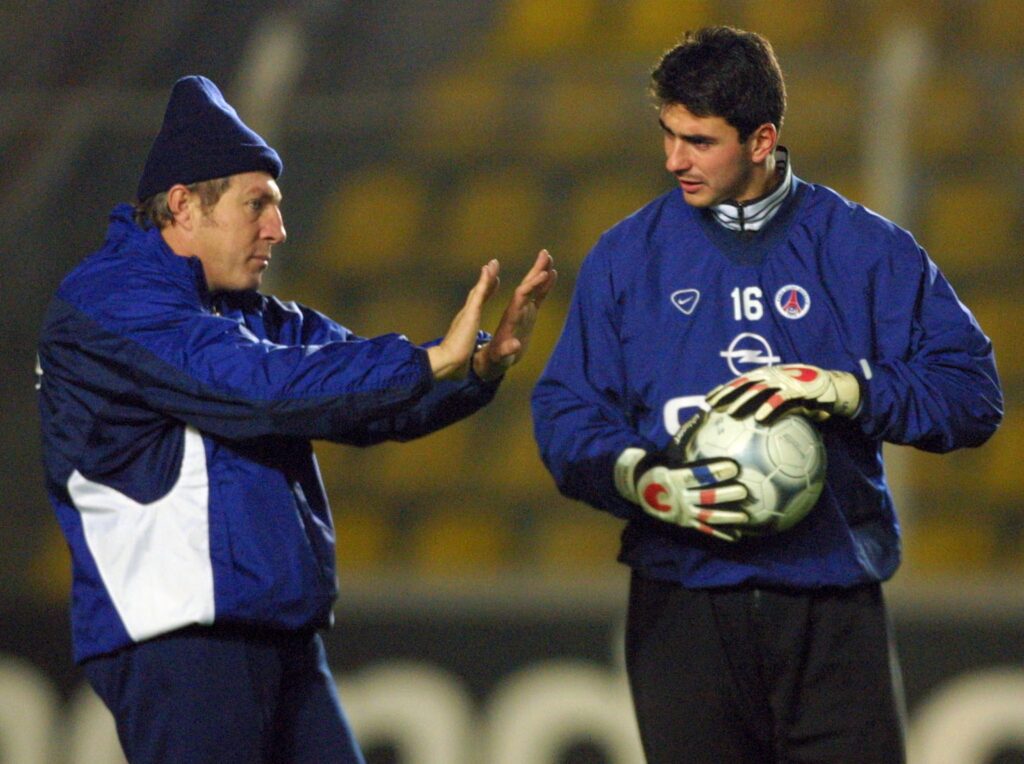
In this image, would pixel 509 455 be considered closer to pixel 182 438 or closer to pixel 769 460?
pixel 182 438

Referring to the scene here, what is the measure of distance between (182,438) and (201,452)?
0.04 m

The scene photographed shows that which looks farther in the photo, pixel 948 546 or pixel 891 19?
pixel 891 19

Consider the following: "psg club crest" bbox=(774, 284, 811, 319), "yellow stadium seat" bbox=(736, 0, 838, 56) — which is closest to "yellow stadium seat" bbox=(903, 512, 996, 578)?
"psg club crest" bbox=(774, 284, 811, 319)

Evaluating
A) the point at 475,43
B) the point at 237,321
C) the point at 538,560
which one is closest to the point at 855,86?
the point at 538,560

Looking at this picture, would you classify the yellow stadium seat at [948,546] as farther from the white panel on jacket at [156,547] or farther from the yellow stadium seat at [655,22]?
the yellow stadium seat at [655,22]

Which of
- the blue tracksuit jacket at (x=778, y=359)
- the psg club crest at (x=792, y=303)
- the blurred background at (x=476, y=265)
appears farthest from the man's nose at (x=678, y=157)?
the blurred background at (x=476, y=265)

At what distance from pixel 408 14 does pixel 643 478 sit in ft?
16.8

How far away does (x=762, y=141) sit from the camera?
101 inches

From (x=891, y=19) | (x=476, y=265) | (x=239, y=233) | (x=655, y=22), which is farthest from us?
(x=655, y=22)

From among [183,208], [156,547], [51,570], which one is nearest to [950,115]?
[51,570]

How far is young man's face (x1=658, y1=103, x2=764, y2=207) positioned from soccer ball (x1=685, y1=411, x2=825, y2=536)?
40 centimetres

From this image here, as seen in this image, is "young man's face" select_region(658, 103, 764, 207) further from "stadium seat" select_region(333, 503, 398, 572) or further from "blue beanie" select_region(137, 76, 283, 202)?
"stadium seat" select_region(333, 503, 398, 572)

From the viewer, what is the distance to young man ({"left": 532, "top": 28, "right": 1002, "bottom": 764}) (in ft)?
7.93

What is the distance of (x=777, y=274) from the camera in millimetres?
2520
